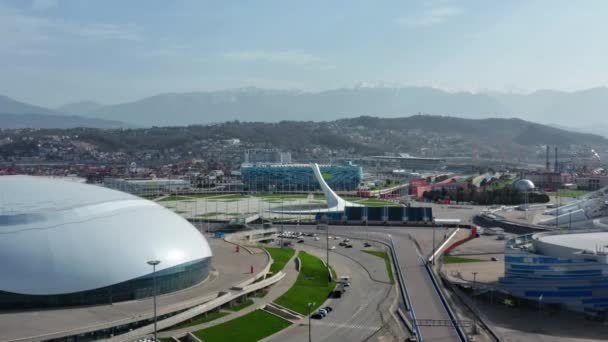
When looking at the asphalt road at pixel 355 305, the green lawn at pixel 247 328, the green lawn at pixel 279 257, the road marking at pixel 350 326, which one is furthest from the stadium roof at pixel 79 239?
the road marking at pixel 350 326

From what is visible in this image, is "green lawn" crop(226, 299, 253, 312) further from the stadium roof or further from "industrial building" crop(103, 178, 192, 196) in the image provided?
"industrial building" crop(103, 178, 192, 196)

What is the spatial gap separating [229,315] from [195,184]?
85225 millimetres

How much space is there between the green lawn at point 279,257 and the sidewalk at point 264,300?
0.42 m

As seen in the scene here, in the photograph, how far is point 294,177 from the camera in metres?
111

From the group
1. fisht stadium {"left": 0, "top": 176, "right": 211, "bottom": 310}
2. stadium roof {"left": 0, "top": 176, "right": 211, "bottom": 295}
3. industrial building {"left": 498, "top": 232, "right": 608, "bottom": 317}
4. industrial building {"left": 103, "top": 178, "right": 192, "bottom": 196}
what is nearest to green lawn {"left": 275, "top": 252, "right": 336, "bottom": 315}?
fisht stadium {"left": 0, "top": 176, "right": 211, "bottom": 310}

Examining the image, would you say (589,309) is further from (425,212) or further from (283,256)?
(425,212)

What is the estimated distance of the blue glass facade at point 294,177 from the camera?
11000cm

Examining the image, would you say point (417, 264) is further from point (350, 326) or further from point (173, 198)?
point (173, 198)

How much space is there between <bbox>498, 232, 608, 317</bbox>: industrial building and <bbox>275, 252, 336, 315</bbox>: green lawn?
35.2 feet

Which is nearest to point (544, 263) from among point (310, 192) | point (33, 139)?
point (310, 192)

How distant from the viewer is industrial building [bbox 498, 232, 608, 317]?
34344mm

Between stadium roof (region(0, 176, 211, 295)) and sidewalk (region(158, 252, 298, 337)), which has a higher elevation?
stadium roof (region(0, 176, 211, 295))

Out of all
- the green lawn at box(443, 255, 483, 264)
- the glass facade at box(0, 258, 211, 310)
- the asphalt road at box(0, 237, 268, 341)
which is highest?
the glass facade at box(0, 258, 211, 310)

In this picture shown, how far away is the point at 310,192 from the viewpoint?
104562 mm
